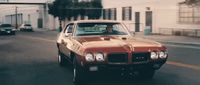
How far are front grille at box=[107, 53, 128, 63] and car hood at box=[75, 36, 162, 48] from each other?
24 cm

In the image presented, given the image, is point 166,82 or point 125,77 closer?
point 166,82

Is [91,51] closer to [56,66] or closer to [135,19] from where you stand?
[56,66]

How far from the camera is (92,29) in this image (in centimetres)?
1048

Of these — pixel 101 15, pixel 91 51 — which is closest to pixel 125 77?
pixel 91 51

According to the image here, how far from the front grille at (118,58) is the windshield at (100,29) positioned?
6.28 ft

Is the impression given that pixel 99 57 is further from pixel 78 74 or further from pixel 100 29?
pixel 100 29

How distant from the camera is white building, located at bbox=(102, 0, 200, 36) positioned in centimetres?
3398

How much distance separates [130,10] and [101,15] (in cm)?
877

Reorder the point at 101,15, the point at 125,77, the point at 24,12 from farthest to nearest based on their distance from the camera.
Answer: the point at 24,12, the point at 101,15, the point at 125,77

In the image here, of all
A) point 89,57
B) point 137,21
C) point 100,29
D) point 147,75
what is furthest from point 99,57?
point 137,21

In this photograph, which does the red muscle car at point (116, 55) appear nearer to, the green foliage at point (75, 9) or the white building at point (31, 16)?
the green foliage at point (75, 9)

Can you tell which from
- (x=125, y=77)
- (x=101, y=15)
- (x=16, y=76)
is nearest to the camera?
(x=125, y=77)

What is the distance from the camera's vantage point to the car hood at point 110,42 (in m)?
8.60

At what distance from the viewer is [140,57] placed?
8.57 meters
